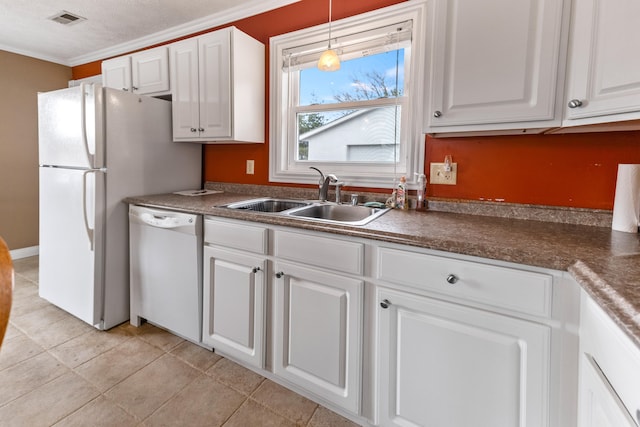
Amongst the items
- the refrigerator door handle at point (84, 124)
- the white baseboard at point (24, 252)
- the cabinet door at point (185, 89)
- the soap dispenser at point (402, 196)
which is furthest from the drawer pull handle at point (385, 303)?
the white baseboard at point (24, 252)

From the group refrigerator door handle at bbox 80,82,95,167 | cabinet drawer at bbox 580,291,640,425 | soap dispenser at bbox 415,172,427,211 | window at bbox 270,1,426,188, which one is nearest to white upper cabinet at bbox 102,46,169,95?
refrigerator door handle at bbox 80,82,95,167

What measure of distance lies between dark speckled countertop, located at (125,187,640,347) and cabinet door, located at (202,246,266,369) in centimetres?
25

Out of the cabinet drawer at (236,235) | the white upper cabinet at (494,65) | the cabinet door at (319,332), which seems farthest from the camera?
the cabinet drawer at (236,235)

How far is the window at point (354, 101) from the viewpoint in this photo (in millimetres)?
1849

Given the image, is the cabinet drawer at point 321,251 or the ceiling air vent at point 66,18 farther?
the ceiling air vent at point 66,18

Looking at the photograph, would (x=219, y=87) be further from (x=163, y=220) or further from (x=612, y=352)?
(x=612, y=352)

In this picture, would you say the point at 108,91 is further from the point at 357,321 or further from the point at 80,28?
the point at 357,321

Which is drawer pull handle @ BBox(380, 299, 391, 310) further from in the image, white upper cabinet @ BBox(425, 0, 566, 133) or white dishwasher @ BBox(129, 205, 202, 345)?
white dishwasher @ BBox(129, 205, 202, 345)

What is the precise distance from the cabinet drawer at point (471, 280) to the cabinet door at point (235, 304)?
0.67 m

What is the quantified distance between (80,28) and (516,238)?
3685 millimetres

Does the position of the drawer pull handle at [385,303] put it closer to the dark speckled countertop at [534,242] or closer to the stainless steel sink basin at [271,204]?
the dark speckled countertop at [534,242]

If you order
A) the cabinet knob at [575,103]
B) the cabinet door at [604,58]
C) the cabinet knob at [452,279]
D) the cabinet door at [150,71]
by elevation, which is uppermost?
the cabinet door at [150,71]

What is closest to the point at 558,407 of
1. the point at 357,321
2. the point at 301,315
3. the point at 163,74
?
the point at 357,321

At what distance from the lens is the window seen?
1.85m
